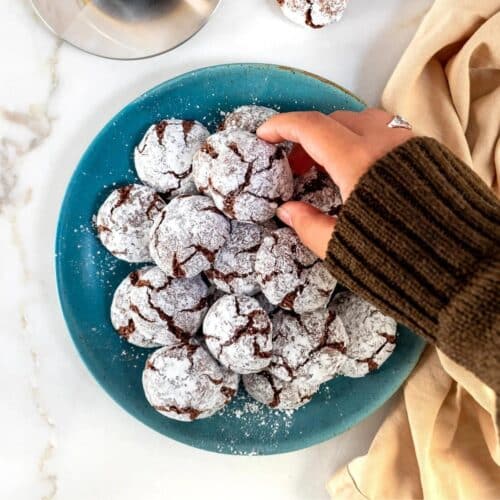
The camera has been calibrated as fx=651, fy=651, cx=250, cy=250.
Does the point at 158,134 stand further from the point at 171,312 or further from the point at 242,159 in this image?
the point at 171,312

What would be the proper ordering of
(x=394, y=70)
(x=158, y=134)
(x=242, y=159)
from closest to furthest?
(x=242, y=159), (x=158, y=134), (x=394, y=70)

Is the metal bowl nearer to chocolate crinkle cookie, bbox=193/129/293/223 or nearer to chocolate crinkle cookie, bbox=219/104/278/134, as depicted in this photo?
chocolate crinkle cookie, bbox=219/104/278/134

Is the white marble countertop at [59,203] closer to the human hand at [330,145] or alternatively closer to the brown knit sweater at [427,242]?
the human hand at [330,145]

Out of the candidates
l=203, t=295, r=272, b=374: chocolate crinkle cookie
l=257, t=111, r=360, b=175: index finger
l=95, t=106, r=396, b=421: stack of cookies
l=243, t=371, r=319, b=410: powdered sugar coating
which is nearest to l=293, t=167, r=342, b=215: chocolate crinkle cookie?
l=95, t=106, r=396, b=421: stack of cookies

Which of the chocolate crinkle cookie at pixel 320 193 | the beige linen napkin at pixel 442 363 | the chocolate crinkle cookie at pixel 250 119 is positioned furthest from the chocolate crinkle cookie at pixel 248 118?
the beige linen napkin at pixel 442 363

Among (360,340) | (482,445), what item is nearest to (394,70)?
(360,340)

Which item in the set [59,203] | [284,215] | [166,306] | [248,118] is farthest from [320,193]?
[59,203]
